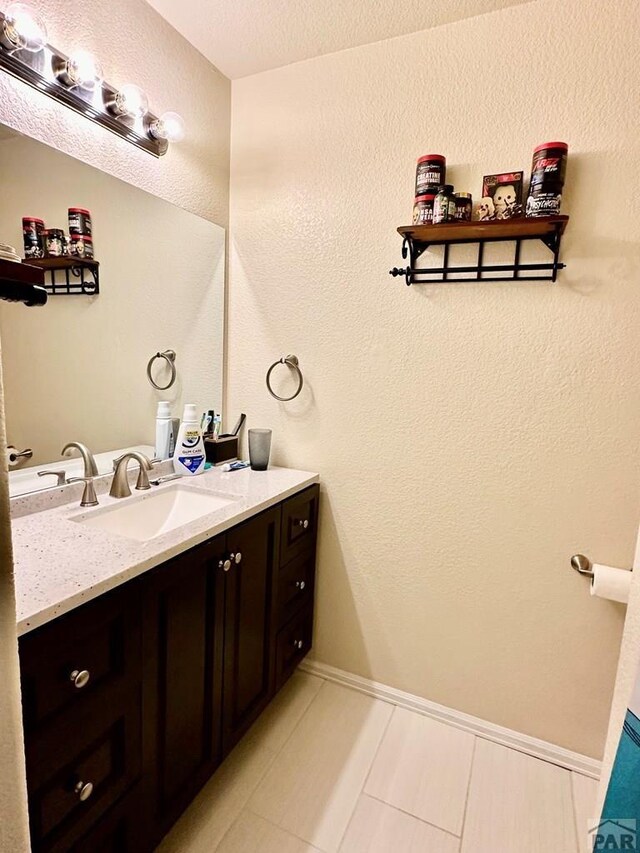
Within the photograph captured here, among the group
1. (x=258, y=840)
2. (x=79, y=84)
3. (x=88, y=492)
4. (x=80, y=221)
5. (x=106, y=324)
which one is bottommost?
(x=258, y=840)

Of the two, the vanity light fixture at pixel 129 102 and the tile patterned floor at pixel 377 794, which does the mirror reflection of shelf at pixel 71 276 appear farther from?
the tile patterned floor at pixel 377 794

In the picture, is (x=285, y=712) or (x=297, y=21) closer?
(x=297, y=21)

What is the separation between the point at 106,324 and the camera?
4.84 ft

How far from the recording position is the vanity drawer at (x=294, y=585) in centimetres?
163

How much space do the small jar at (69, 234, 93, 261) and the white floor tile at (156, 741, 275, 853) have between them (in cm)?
168

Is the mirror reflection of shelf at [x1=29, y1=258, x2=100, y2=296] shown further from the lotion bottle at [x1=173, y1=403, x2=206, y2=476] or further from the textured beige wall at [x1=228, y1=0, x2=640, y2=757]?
the textured beige wall at [x1=228, y1=0, x2=640, y2=757]

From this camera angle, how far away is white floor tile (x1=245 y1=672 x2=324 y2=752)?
5.24ft

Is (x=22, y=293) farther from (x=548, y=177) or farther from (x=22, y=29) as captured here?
(x=548, y=177)

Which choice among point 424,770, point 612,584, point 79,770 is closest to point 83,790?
point 79,770

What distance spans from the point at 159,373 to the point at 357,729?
151 cm

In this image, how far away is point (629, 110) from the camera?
128 centimetres

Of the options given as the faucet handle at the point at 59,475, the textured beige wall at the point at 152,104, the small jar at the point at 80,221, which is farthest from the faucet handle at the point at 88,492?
the textured beige wall at the point at 152,104

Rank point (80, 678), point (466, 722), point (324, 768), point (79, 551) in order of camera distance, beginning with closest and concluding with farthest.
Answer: point (80, 678) → point (79, 551) → point (324, 768) → point (466, 722)

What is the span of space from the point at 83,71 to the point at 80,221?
1.24ft
